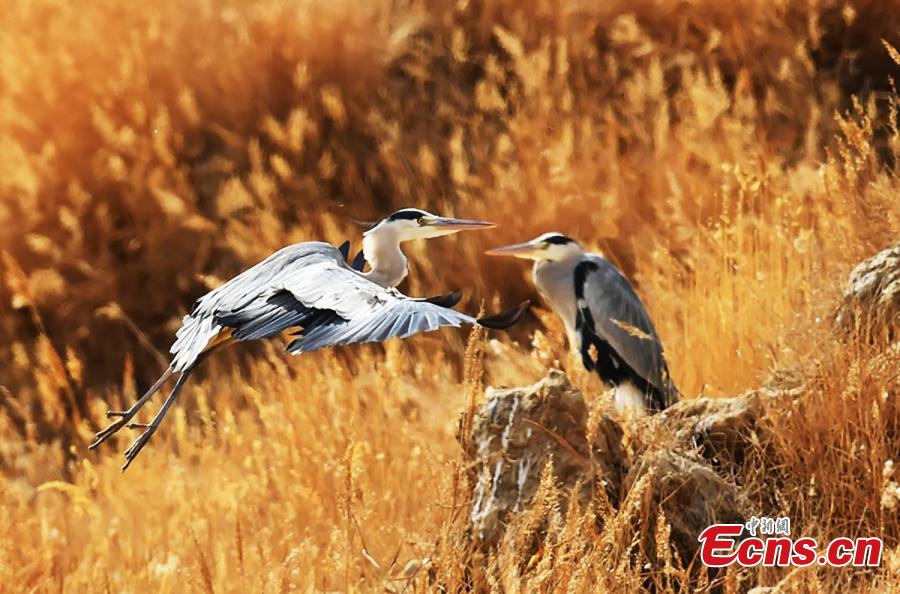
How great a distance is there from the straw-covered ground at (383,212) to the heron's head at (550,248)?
24cm

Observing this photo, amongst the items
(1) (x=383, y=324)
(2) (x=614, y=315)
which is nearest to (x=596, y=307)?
(2) (x=614, y=315)

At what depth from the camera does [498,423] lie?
3113 millimetres

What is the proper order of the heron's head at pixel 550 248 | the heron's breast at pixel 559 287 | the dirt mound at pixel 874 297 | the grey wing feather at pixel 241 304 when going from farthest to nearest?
the heron's breast at pixel 559 287 → the heron's head at pixel 550 248 → the dirt mound at pixel 874 297 → the grey wing feather at pixel 241 304

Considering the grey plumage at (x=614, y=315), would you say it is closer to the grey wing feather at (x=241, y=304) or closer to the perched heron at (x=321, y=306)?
the perched heron at (x=321, y=306)

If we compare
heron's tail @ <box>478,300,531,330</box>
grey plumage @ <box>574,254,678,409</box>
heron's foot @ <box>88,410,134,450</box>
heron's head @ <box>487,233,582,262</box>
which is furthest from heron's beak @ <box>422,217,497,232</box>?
heron's head @ <box>487,233,582,262</box>

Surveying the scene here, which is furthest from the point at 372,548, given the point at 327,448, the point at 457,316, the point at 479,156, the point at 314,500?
the point at 479,156

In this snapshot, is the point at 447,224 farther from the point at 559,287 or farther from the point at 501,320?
the point at 559,287

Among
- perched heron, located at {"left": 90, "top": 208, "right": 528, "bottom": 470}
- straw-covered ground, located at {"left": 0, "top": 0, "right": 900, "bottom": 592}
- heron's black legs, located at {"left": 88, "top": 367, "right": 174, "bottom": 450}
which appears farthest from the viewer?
straw-covered ground, located at {"left": 0, "top": 0, "right": 900, "bottom": 592}

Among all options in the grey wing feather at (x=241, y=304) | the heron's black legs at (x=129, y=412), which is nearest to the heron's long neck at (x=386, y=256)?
the grey wing feather at (x=241, y=304)

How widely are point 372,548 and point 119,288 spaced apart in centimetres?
296

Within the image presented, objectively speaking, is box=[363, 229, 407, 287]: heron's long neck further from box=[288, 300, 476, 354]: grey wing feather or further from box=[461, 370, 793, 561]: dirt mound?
box=[288, 300, 476, 354]: grey wing feather

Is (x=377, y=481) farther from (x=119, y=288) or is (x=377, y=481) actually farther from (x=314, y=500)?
(x=119, y=288)

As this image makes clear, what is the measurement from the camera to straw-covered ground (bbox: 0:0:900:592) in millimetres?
3818

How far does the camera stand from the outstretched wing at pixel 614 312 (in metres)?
4.65
